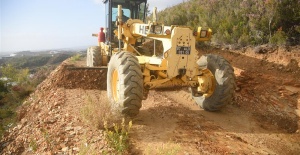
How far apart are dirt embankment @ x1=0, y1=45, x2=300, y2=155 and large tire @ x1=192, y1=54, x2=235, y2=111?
35 centimetres

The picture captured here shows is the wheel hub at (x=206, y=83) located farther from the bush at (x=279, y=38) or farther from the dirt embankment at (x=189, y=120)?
the bush at (x=279, y=38)

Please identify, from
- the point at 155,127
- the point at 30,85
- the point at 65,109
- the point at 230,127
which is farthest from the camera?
the point at 30,85

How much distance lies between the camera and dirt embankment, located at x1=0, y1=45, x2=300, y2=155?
3936 mm

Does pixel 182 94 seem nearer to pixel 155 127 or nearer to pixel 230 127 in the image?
pixel 230 127

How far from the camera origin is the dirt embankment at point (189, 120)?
3.94 metres

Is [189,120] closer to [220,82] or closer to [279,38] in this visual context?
[220,82]

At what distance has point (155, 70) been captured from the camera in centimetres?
525

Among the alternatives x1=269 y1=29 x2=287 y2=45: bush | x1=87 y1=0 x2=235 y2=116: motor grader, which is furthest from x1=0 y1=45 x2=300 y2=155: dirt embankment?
x1=87 y1=0 x2=235 y2=116: motor grader

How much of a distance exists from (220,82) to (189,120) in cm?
109

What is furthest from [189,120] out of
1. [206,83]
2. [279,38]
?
[279,38]

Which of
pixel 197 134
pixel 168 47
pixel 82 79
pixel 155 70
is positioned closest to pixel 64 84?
pixel 82 79

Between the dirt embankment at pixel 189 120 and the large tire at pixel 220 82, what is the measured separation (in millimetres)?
347

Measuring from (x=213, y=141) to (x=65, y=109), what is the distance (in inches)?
129

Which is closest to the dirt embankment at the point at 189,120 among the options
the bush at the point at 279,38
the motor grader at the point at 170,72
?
the bush at the point at 279,38
